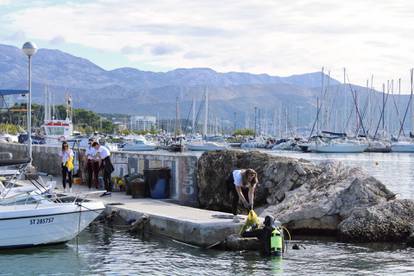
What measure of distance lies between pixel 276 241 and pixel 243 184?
257 centimetres

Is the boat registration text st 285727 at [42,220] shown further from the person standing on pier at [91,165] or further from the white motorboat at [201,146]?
the white motorboat at [201,146]

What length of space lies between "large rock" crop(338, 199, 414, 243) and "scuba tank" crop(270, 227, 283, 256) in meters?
3.04

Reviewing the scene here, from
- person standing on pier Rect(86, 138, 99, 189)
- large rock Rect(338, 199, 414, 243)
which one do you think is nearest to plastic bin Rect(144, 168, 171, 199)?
person standing on pier Rect(86, 138, 99, 189)

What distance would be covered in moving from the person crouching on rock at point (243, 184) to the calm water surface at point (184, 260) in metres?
1.78

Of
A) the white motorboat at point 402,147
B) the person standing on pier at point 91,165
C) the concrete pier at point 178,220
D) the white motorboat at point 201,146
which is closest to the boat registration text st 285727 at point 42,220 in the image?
the concrete pier at point 178,220

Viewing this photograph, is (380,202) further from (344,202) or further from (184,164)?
(184,164)

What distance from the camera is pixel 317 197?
2102cm

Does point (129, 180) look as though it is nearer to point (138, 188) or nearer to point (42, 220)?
point (138, 188)

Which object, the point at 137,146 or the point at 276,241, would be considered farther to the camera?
the point at 137,146

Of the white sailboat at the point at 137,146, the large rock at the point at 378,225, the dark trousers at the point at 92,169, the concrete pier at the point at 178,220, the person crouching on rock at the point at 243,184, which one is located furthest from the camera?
the white sailboat at the point at 137,146

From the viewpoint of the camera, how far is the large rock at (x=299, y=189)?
66.6ft

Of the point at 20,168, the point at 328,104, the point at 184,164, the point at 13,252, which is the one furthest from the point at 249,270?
the point at 328,104

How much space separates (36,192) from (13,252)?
1.48 meters

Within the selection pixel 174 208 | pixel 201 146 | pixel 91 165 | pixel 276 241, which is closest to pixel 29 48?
pixel 91 165
